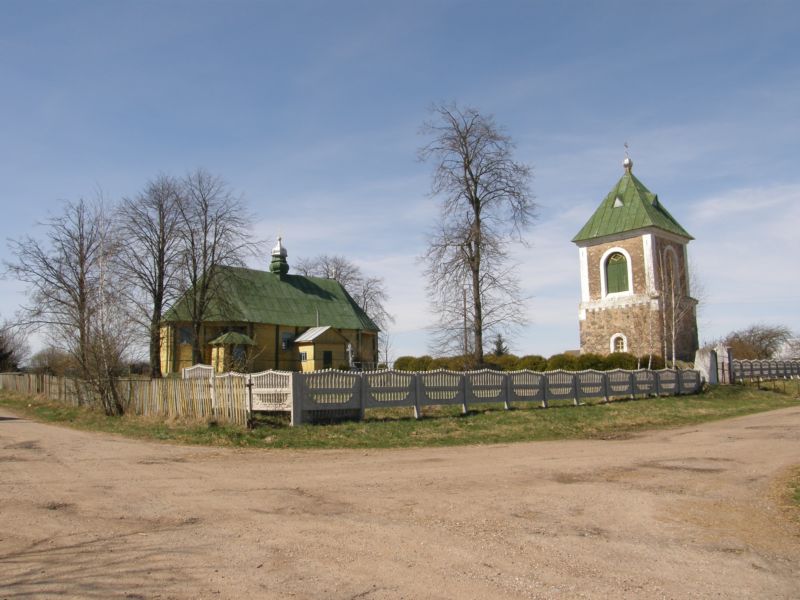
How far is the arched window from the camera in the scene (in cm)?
4038

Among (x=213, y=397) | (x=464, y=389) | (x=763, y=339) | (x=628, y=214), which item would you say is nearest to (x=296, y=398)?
(x=213, y=397)

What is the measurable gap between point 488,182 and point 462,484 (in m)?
20.0

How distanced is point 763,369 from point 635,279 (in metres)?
8.82

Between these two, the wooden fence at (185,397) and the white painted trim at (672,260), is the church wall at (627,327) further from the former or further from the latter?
the wooden fence at (185,397)

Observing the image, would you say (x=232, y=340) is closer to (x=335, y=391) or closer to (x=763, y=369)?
(x=335, y=391)

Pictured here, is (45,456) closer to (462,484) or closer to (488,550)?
(462,484)

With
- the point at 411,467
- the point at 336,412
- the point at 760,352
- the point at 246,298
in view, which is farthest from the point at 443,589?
the point at 760,352

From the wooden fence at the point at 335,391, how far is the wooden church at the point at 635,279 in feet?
51.8

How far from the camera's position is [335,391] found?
15.9 metres

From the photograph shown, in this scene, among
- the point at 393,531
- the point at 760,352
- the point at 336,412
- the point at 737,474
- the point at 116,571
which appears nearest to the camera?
the point at 116,571

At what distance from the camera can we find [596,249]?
1645 inches

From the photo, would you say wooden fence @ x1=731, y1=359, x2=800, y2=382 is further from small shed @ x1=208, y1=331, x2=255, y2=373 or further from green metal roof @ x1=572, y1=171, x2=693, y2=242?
small shed @ x1=208, y1=331, x2=255, y2=373

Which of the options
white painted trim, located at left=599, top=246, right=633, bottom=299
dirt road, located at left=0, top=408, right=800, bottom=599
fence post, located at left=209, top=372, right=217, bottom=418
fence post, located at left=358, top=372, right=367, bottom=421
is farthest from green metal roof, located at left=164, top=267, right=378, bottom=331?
dirt road, located at left=0, top=408, right=800, bottom=599

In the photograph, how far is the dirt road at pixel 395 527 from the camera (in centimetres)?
469
